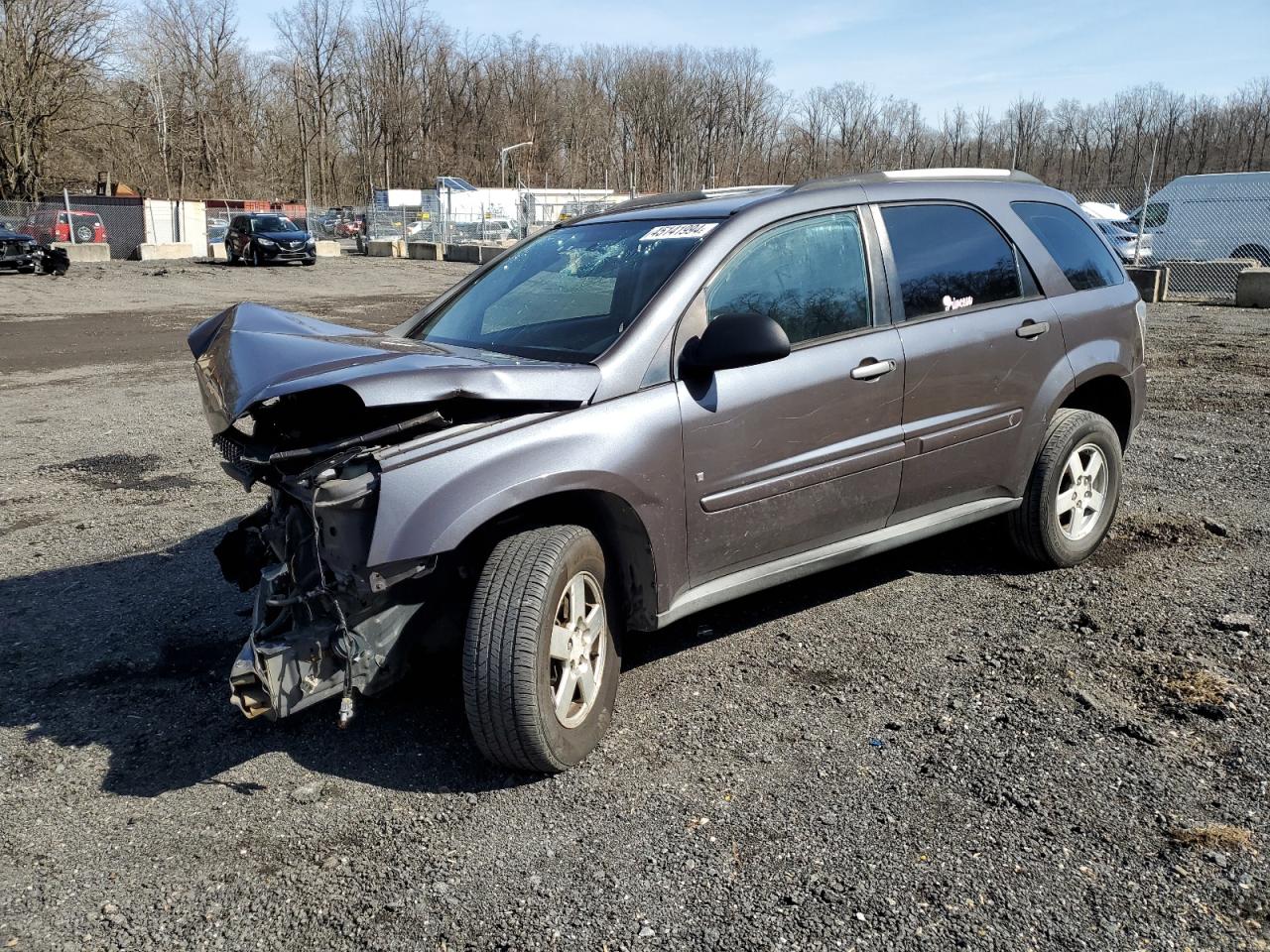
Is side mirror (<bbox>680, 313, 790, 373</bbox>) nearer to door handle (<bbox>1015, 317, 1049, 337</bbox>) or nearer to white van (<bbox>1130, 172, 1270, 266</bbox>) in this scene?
door handle (<bbox>1015, 317, 1049, 337</bbox>)

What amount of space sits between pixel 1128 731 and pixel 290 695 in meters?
2.68

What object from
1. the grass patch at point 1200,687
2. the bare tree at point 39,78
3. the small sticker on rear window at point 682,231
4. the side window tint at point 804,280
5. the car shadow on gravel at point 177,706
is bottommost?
the car shadow on gravel at point 177,706

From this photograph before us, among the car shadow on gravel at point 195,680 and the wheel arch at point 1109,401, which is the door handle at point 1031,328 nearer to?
the wheel arch at point 1109,401

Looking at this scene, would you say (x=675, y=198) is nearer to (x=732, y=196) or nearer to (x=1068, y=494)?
(x=732, y=196)

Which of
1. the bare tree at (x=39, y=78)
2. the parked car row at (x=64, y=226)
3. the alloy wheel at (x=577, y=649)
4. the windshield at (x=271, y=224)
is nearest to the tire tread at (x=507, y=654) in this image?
the alloy wheel at (x=577, y=649)

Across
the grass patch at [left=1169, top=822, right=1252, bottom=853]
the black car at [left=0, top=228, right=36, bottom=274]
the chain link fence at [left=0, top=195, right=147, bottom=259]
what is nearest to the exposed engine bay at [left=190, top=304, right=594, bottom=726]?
the grass patch at [left=1169, top=822, right=1252, bottom=853]

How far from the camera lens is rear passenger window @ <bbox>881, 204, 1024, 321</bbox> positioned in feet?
13.7

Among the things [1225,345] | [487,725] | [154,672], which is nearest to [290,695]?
[487,725]

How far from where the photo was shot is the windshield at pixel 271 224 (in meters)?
32.5

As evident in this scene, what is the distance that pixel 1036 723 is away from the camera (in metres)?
3.46

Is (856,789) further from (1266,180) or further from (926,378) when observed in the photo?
(1266,180)

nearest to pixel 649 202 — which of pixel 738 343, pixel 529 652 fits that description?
pixel 738 343

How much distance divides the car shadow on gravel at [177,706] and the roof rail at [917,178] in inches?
94.4

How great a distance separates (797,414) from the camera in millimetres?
3693
